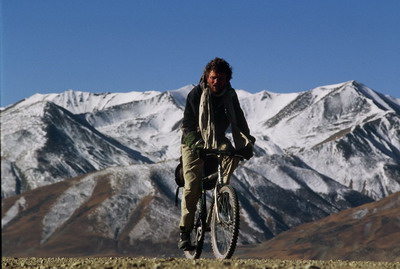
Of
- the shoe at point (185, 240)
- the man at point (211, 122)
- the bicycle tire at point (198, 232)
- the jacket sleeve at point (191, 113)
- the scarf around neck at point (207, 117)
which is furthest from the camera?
the shoe at point (185, 240)

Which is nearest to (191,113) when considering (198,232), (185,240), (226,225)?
(226,225)

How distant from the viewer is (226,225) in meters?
15.5

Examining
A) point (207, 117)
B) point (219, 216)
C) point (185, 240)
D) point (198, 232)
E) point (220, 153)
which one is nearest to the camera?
point (220, 153)

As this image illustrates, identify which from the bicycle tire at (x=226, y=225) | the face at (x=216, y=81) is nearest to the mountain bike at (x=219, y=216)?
the bicycle tire at (x=226, y=225)

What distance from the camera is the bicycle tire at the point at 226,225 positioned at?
49.1 feet

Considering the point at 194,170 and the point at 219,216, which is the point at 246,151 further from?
the point at 219,216

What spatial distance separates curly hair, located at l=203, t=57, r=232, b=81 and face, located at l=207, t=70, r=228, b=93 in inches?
2.8

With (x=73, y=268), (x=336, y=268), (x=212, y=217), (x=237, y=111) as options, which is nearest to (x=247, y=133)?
(x=237, y=111)

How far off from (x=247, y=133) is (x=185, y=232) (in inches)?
108

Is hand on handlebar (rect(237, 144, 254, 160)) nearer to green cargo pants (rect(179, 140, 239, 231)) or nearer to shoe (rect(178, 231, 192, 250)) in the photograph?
green cargo pants (rect(179, 140, 239, 231))

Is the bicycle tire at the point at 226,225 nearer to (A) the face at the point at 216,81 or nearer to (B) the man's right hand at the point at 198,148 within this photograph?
(B) the man's right hand at the point at 198,148

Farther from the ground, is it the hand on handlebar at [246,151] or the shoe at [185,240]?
the hand on handlebar at [246,151]

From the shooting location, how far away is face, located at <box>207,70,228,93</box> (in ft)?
50.1

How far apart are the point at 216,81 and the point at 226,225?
285 cm
